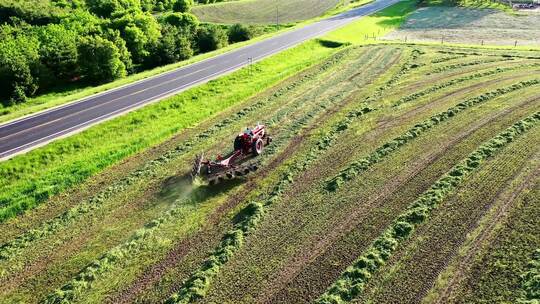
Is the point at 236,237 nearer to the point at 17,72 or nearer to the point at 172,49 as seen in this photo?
the point at 17,72

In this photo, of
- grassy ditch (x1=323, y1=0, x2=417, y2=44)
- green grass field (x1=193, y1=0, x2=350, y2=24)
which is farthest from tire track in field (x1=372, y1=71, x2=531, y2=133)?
green grass field (x1=193, y1=0, x2=350, y2=24)

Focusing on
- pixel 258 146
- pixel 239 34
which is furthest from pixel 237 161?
pixel 239 34

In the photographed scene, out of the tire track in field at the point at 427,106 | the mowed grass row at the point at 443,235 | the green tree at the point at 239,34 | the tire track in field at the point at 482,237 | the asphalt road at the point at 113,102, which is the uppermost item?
the green tree at the point at 239,34

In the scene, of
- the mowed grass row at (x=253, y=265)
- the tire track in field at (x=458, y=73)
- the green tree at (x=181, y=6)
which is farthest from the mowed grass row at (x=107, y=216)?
the green tree at (x=181, y=6)

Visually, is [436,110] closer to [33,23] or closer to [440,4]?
[440,4]

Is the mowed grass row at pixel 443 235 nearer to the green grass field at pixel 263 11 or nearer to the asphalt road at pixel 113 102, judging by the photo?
the asphalt road at pixel 113 102

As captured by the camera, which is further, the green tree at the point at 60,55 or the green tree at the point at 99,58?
the green tree at the point at 99,58

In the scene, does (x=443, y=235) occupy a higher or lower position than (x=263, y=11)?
lower

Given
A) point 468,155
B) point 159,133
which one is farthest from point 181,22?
point 468,155
